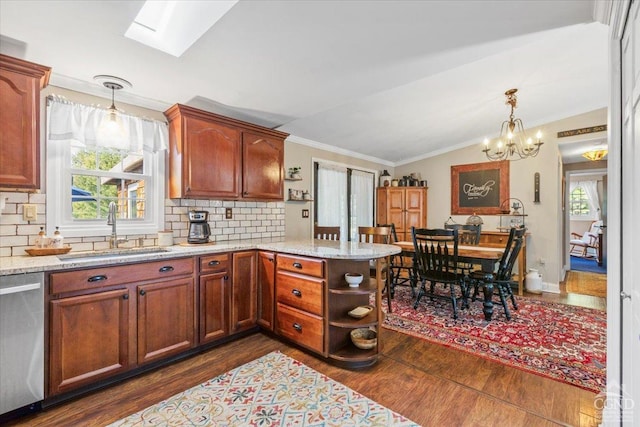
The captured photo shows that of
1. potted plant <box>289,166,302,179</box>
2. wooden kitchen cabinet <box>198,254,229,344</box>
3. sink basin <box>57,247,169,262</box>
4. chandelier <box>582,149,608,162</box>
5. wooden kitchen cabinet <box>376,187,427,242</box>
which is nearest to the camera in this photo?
sink basin <box>57,247,169,262</box>

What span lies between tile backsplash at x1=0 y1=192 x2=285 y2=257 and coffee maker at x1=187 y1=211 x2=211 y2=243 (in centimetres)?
21

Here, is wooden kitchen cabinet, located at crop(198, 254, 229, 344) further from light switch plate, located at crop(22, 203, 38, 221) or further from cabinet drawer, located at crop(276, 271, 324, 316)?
light switch plate, located at crop(22, 203, 38, 221)

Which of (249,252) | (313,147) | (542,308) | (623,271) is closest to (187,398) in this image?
(249,252)

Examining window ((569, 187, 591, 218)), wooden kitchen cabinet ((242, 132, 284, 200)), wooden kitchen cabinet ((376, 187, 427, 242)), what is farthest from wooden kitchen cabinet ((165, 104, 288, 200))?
window ((569, 187, 591, 218))

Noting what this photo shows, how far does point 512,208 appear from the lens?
504 centimetres

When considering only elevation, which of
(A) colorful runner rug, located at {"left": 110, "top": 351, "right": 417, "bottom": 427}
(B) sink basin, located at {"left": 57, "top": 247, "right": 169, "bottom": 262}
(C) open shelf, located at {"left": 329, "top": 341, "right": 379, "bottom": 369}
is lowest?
(A) colorful runner rug, located at {"left": 110, "top": 351, "right": 417, "bottom": 427}

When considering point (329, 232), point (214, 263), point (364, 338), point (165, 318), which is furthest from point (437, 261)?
point (165, 318)

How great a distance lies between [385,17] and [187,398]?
2739mm

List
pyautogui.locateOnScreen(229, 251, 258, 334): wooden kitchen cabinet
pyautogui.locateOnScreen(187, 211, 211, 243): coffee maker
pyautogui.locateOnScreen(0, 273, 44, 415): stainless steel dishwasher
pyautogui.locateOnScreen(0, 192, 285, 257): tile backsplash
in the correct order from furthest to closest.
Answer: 1. pyautogui.locateOnScreen(187, 211, 211, 243): coffee maker
2. pyautogui.locateOnScreen(229, 251, 258, 334): wooden kitchen cabinet
3. pyautogui.locateOnScreen(0, 192, 285, 257): tile backsplash
4. pyautogui.locateOnScreen(0, 273, 44, 415): stainless steel dishwasher

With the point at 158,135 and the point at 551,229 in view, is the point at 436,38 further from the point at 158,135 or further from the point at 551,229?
the point at 551,229

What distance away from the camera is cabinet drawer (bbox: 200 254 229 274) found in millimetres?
2500

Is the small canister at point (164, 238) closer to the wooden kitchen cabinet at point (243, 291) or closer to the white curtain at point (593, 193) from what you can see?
the wooden kitchen cabinet at point (243, 291)

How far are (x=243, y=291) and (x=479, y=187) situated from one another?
4637 millimetres

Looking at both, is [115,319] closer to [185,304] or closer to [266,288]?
[185,304]
